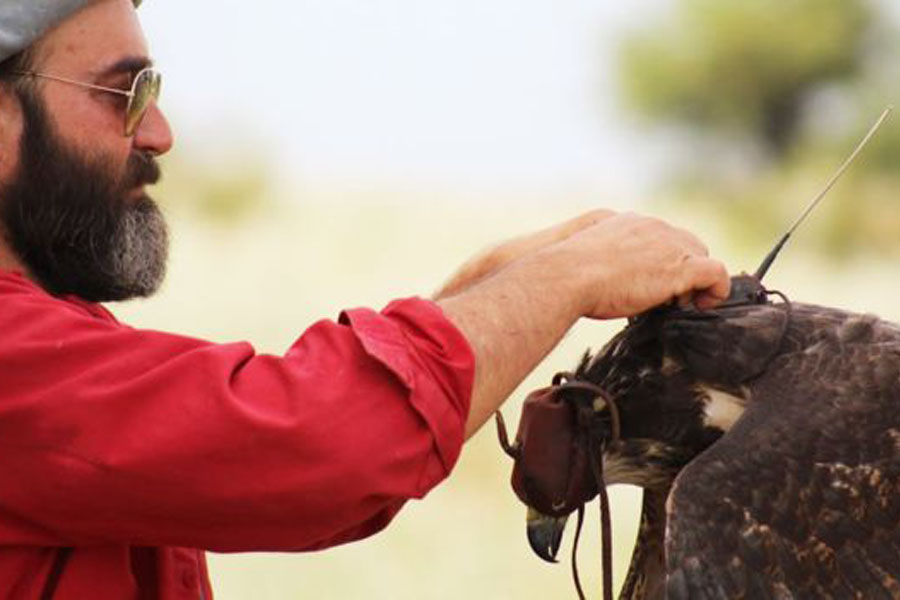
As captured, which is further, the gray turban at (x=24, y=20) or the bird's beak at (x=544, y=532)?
the bird's beak at (x=544, y=532)

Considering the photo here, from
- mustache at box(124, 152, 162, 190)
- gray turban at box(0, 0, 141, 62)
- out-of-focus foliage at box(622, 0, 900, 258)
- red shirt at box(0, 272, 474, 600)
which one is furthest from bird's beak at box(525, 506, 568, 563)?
out-of-focus foliage at box(622, 0, 900, 258)

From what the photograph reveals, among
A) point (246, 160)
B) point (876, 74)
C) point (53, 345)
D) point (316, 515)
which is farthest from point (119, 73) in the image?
point (876, 74)

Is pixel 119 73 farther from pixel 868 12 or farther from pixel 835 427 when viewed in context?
pixel 868 12

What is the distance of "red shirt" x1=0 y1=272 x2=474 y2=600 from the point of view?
13.3 feet

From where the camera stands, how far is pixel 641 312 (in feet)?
15.0

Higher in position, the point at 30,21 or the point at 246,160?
the point at 30,21

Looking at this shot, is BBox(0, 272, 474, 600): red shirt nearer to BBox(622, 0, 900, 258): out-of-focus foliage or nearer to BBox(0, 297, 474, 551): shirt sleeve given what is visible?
BBox(0, 297, 474, 551): shirt sleeve

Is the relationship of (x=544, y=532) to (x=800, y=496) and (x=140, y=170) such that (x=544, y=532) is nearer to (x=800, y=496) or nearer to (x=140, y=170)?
(x=800, y=496)

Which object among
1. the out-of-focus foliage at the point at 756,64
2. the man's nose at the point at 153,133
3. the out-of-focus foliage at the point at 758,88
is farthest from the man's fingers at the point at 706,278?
the out-of-focus foliage at the point at 756,64

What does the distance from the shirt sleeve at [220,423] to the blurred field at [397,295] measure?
1549 millimetres

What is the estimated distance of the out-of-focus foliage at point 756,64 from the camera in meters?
34.2

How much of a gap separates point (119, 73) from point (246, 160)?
88.0ft

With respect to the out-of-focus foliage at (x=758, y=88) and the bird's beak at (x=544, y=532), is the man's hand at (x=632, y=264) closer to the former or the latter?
the bird's beak at (x=544, y=532)

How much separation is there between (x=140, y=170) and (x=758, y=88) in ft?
100
